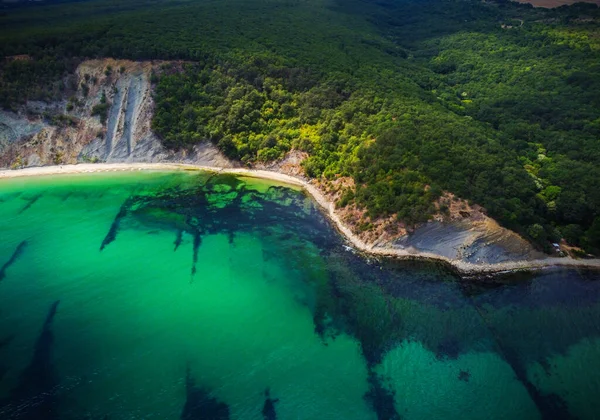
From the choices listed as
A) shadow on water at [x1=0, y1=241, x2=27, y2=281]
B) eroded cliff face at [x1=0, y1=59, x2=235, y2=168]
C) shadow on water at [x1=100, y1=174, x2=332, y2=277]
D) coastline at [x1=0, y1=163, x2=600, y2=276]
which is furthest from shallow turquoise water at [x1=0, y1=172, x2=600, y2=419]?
eroded cliff face at [x1=0, y1=59, x2=235, y2=168]

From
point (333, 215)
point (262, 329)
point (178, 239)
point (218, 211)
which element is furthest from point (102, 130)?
point (262, 329)

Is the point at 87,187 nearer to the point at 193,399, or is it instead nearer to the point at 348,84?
the point at 193,399

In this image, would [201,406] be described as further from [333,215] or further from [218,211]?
[218,211]

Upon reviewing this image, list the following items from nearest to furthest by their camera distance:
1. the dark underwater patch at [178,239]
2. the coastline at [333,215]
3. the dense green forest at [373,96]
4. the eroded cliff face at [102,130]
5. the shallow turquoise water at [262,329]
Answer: the shallow turquoise water at [262,329] → the coastline at [333,215] → the dark underwater patch at [178,239] → the dense green forest at [373,96] → the eroded cliff face at [102,130]

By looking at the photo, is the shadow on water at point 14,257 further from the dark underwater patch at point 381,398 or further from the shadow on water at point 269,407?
the dark underwater patch at point 381,398

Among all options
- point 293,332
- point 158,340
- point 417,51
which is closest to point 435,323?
point 293,332

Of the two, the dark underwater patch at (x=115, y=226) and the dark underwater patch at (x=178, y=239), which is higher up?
the dark underwater patch at (x=178, y=239)

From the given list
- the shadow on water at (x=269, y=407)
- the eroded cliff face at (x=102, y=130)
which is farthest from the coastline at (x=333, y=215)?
the shadow on water at (x=269, y=407)
